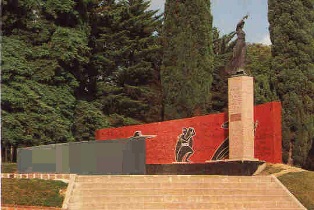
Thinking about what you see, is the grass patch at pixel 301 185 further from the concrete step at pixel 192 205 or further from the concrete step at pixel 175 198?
the concrete step at pixel 192 205

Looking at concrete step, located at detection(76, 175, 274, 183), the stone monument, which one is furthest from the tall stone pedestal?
concrete step, located at detection(76, 175, 274, 183)

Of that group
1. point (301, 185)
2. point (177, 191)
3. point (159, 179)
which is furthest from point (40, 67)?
point (301, 185)

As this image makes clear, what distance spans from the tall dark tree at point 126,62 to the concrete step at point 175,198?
1853 cm

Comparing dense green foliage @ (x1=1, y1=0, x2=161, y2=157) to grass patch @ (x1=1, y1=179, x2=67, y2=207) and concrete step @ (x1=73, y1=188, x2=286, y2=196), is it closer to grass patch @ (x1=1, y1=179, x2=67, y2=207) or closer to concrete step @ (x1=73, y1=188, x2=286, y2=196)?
grass patch @ (x1=1, y1=179, x2=67, y2=207)

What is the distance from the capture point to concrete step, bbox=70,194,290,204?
1636 centimetres

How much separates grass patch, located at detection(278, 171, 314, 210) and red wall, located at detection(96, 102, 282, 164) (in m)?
1.75

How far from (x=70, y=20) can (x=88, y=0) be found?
4.42 feet

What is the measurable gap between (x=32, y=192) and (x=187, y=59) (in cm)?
1678

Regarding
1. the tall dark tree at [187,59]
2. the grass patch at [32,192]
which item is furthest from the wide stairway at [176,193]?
the tall dark tree at [187,59]

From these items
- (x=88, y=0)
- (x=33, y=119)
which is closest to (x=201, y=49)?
(x=88, y=0)

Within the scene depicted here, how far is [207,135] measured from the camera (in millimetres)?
24266

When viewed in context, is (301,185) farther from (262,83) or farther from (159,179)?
(262,83)

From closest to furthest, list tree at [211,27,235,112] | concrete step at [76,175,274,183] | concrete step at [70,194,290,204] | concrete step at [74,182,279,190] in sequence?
concrete step at [70,194,290,204]
concrete step at [74,182,279,190]
concrete step at [76,175,274,183]
tree at [211,27,235,112]

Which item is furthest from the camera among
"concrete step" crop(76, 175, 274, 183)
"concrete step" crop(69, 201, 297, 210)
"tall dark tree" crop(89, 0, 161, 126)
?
"tall dark tree" crop(89, 0, 161, 126)
